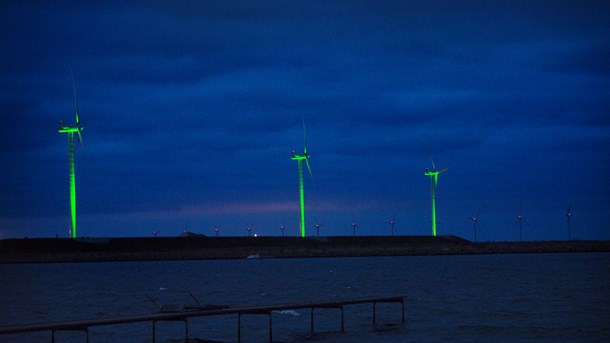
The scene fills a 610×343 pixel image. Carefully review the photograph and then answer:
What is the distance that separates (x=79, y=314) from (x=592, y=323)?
30040 mm

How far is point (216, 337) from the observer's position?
130ft

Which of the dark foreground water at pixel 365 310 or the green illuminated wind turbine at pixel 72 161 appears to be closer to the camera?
the dark foreground water at pixel 365 310

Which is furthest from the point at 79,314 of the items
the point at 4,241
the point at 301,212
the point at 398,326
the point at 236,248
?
the point at 236,248

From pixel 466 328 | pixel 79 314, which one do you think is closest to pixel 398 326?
pixel 466 328

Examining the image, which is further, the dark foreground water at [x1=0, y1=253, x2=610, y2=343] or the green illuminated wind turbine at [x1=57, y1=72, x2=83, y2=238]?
the green illuminated wind turbine at [x1=57, y1=72, x2=83, y2=238]

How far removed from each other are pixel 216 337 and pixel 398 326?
9.07 metres

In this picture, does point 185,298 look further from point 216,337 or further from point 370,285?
point 216,337

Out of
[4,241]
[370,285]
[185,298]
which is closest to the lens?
[185,298]

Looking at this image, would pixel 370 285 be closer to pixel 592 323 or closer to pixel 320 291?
pixel 320 291

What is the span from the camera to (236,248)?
199000 millimetres

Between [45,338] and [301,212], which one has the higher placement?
[301,212]

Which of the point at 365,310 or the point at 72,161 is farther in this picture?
the point at 72,161

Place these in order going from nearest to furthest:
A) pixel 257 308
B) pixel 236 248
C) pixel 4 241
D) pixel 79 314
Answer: pixel 257 308 → pixel 79 314 → pixel 4 241 → pixel 236 248

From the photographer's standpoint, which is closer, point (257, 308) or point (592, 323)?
point (257, 308)
